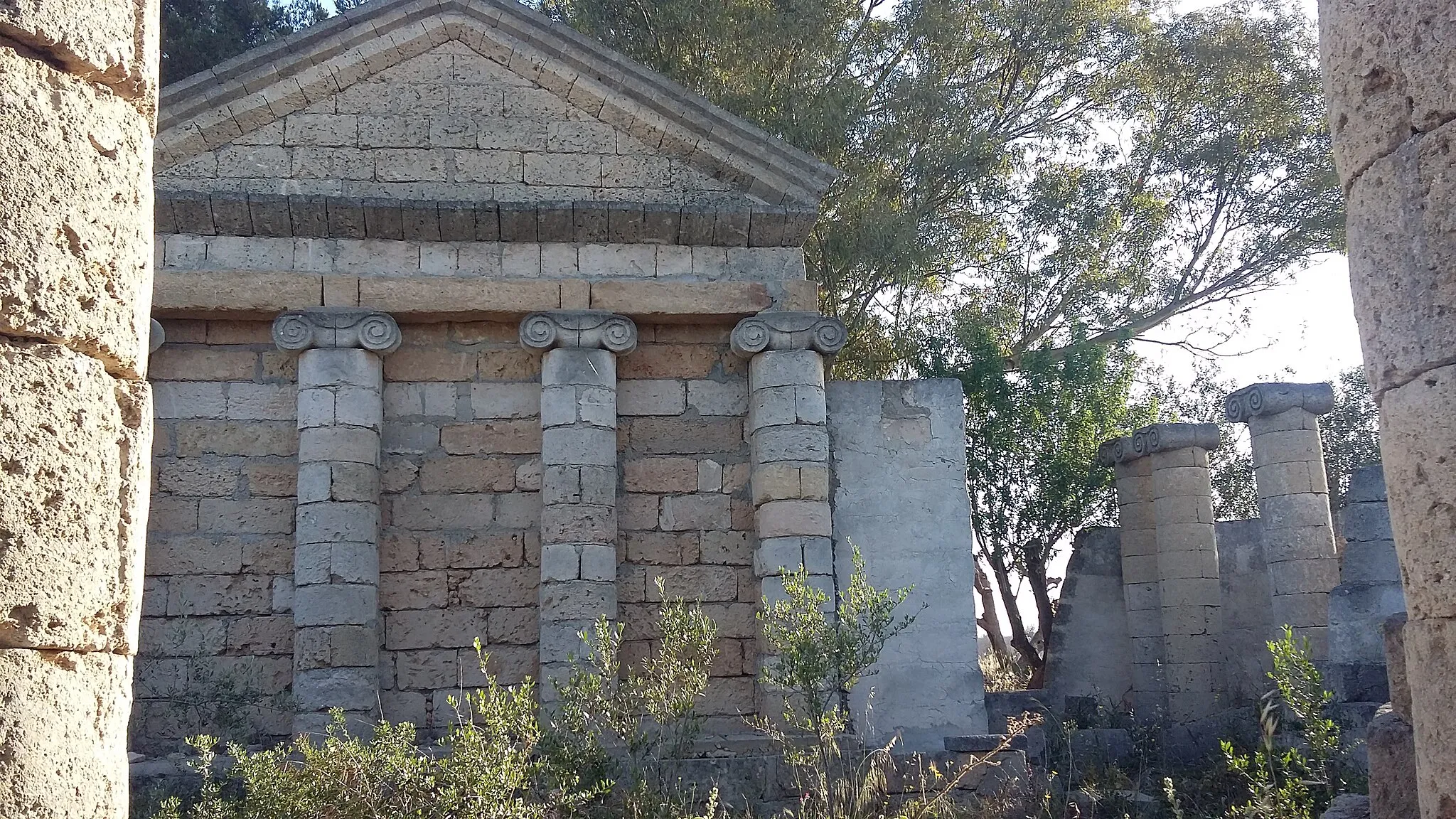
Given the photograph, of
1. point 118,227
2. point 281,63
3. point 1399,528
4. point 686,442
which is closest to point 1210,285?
point 686,442

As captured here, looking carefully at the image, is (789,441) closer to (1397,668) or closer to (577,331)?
(577,331)

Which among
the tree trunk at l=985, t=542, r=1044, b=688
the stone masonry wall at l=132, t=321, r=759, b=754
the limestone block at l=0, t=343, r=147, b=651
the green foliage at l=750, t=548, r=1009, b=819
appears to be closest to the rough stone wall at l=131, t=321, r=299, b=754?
the stone masonry wall at l=132, t=321, r=759, b=754

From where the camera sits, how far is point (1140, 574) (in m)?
14.3

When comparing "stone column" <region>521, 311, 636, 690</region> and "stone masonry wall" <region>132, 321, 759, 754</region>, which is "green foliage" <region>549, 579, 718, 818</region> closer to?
"stone column" <region>521, 311, 636, 690</region>

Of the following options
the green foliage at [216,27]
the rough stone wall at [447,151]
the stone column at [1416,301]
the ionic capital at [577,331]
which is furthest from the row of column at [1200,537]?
the green foliage at [216,27]

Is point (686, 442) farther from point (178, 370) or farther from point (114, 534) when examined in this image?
point (114, 534)

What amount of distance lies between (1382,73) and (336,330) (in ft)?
22.6

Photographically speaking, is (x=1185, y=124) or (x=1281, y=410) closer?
(x=1281, y=410)

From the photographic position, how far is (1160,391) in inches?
783

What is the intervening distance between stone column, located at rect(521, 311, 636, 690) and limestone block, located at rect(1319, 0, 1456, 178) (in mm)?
5724

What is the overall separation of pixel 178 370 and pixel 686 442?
140 inches

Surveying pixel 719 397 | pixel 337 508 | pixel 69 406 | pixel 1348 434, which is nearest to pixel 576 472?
pixel 719 397

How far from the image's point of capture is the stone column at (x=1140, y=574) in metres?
14.0

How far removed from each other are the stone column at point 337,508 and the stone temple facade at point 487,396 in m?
0.02
